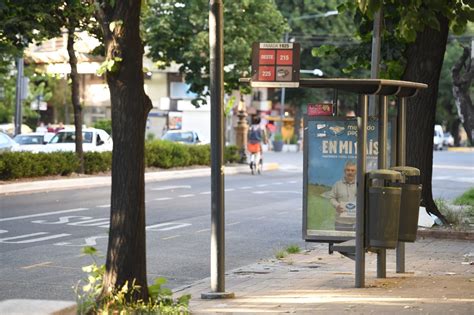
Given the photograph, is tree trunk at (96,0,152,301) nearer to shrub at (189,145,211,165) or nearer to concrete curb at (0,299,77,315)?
concrete curb at (0,299,77,315)

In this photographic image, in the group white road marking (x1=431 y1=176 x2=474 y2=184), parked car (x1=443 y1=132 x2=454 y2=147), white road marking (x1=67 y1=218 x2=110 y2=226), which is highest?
white road marking (x1=67 y1=218 x2=110 y2=226)

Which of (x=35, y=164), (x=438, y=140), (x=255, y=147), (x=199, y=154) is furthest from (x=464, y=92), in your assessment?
(x=438, y=140)

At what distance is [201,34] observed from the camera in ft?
129

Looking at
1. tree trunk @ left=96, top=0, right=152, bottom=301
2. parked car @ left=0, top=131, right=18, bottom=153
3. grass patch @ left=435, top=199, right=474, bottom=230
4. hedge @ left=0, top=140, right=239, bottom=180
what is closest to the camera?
tree trunk @ left=96, top=0, right=152, bottom=301

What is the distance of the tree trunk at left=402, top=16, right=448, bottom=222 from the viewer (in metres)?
17.4

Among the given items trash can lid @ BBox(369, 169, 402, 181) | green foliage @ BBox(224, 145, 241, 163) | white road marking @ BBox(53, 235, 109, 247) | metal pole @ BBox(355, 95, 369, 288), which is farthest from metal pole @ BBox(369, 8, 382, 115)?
green foliage @ BBox(224, 145, 241, 163)

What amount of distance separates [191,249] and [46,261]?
2521 mm

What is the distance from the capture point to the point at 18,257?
13.7 m

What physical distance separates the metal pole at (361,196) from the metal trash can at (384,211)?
3.5 inches

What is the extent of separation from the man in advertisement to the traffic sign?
233 cm

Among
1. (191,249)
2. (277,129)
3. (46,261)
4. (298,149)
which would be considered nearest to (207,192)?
(191,249)

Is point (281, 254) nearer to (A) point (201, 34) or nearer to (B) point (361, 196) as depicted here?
(B) point (361, 196)

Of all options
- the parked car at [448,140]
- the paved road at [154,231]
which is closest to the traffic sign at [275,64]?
the paved road at [154,231]

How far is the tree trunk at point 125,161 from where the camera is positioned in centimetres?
869
